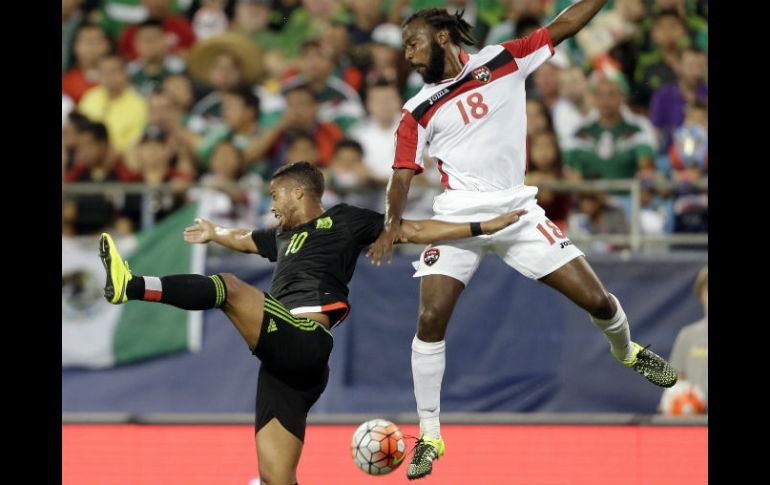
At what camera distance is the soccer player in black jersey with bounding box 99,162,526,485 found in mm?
6360

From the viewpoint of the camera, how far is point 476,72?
283 inches

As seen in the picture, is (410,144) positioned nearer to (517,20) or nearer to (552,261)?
(552,261)

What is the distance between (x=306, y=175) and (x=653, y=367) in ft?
8.74

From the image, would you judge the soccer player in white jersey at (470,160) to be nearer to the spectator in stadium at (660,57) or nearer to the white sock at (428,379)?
the white sock at (428,379)

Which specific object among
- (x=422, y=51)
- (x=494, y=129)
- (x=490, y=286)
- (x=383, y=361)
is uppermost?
(x=422, y=51)

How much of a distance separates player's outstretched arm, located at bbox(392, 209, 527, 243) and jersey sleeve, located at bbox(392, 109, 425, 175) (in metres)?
0.36

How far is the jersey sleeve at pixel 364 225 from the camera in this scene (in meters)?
7.13

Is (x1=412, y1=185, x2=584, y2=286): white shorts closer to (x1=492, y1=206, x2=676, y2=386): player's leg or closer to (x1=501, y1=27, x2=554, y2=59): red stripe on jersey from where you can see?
(x1=492, y1=206, x2=676, y2=386): player's leg

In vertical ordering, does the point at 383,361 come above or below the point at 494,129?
below

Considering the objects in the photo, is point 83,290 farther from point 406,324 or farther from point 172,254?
point 406,324
